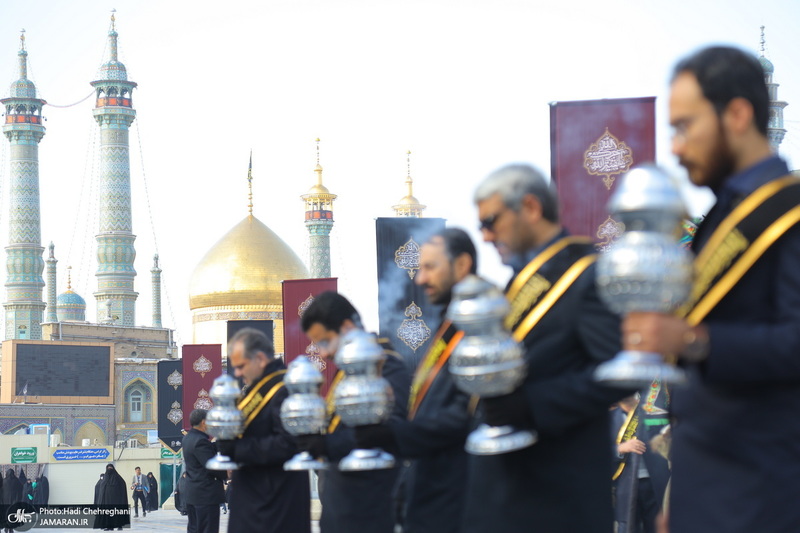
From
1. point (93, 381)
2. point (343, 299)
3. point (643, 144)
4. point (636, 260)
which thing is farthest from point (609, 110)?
point (93, 381)

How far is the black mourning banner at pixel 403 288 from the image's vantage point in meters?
12.9

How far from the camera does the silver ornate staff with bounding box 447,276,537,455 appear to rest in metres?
2.33

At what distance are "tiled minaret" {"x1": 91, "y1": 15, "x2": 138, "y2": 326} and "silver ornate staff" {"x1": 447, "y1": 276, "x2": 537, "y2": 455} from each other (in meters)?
53.6

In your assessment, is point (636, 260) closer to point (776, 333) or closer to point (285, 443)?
point (776, 333)

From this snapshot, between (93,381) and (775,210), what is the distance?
43295 mm

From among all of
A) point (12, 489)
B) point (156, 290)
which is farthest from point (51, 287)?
point (12, 489)

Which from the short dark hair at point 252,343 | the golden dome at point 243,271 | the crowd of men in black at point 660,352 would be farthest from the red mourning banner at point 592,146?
the golden dome at point 243,271

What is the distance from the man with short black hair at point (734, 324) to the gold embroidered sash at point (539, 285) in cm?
43

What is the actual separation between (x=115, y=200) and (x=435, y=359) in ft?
174

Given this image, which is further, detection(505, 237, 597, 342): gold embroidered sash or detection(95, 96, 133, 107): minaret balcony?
detection(95, 96, 133, 107): minaret balcony

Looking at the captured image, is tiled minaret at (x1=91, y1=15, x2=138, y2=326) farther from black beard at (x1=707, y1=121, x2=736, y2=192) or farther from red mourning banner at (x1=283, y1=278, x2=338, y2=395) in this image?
black beard at (x1=707, y1=121, x2=736, y2=192)

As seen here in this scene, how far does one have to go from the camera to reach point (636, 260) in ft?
6.27

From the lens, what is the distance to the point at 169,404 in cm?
3203

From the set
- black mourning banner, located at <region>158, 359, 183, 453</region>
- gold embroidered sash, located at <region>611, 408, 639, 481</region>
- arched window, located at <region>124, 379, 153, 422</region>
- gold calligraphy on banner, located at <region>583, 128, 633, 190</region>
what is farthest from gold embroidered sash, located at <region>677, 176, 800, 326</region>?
arched window, located at <region>124, 379, 153, 422</region>
